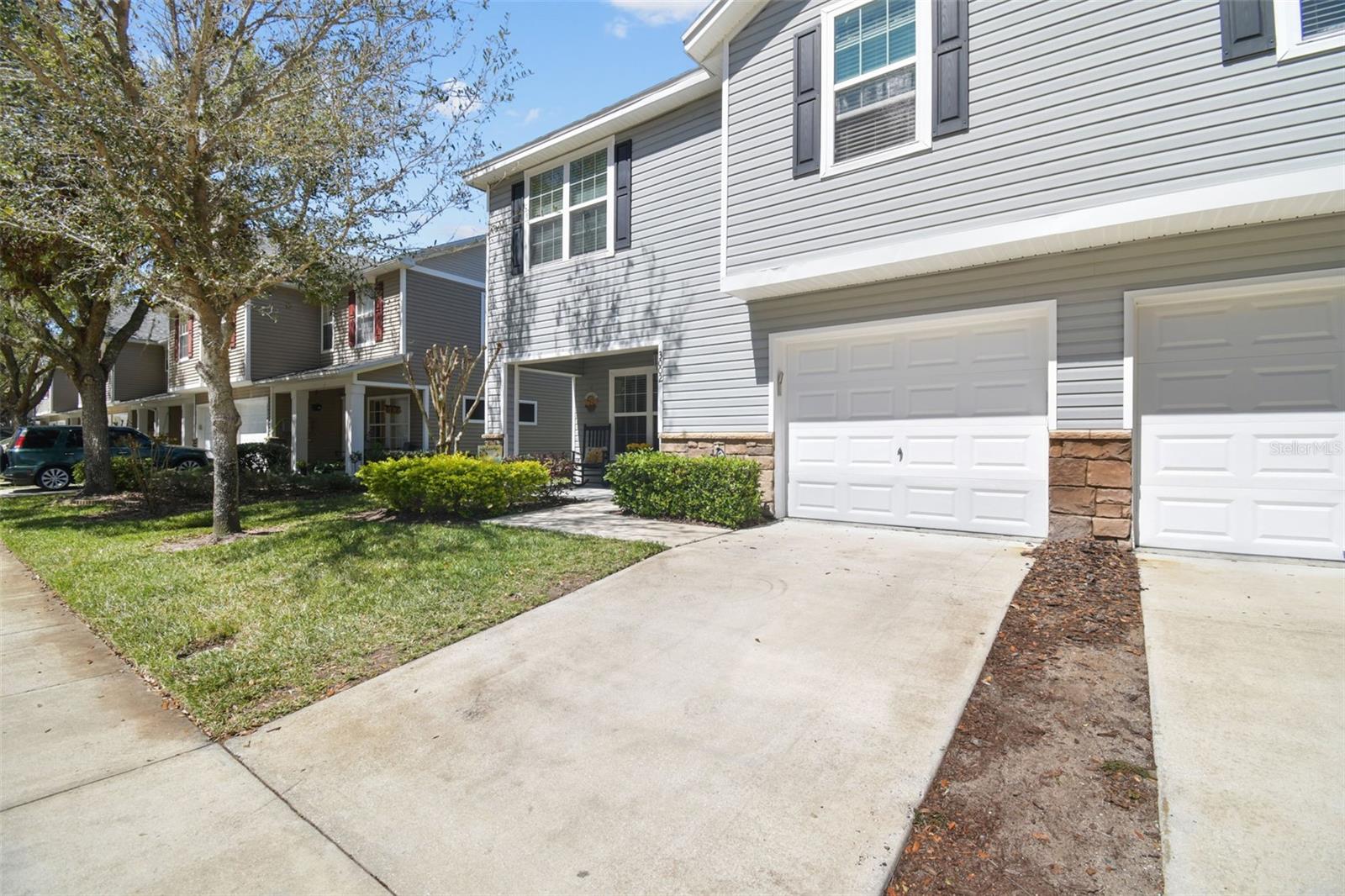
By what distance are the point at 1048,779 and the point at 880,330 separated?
5414 mm

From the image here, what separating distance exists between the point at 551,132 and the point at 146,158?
17.6 ft

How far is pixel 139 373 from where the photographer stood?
2539cm

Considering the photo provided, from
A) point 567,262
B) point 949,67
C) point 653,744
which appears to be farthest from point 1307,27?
point 567,262

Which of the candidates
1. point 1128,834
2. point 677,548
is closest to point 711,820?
point 1128,834

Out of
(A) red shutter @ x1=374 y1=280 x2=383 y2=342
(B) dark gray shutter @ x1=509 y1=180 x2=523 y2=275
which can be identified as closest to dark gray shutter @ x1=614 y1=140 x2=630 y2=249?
(B) dark gray shutter @ x1=509 y1=180 x2=523 y2=275

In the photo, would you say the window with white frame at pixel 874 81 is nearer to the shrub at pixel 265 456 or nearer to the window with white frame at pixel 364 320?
the window with white frame at pixel 364 320

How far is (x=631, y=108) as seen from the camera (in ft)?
30.3

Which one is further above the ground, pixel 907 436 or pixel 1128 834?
pixel 907 436

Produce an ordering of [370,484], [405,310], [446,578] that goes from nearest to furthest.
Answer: [446,578] → [370,484] → [405,310]

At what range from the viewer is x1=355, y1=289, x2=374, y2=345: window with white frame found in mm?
16422

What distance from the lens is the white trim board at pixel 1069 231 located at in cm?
475

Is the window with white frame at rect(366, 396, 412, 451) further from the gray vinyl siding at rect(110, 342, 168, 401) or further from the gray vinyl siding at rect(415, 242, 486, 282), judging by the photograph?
the gray vinyl siding at rect(110, 342, 168, 401)

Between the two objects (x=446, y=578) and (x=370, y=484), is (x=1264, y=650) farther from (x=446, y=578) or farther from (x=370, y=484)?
(x=370, y=484)

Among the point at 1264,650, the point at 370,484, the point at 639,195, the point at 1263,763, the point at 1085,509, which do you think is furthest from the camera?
the point at 639,195
